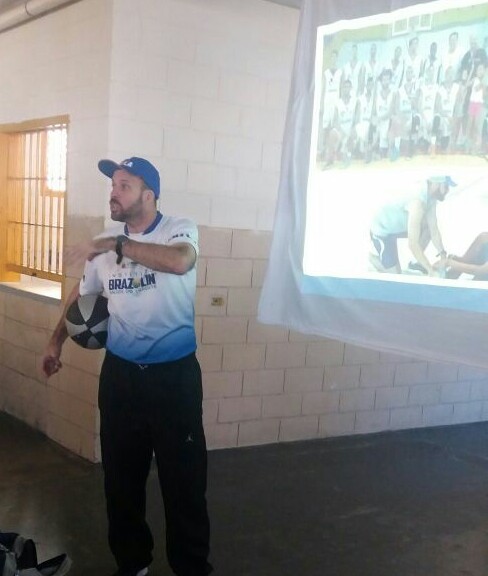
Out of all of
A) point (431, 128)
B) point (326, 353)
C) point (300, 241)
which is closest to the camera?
point (431, 128)

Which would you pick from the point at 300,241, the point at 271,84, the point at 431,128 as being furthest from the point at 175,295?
the point at 271,84

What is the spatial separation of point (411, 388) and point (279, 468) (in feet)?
4.88

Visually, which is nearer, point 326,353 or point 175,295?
point 175,295

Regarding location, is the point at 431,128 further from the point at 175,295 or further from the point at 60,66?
the point at 60,66

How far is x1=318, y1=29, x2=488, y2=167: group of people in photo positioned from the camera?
8.19 feet

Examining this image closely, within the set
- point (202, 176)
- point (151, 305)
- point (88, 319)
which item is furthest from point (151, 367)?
point (202, 176)

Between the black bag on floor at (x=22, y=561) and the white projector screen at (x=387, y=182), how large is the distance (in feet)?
4.32

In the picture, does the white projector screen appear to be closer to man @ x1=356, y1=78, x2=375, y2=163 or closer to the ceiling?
man @ x1=356, y1=78, x2=375, y2=163

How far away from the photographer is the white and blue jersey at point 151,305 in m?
2.82

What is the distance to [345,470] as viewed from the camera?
180 inches

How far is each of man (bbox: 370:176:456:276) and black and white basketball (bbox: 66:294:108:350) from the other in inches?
43.7

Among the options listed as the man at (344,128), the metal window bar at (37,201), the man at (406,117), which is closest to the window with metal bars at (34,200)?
the metal window bar at (37,201)

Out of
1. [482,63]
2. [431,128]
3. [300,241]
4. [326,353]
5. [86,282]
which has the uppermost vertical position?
[482,63]

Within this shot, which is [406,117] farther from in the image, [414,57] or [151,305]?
[151,305]
